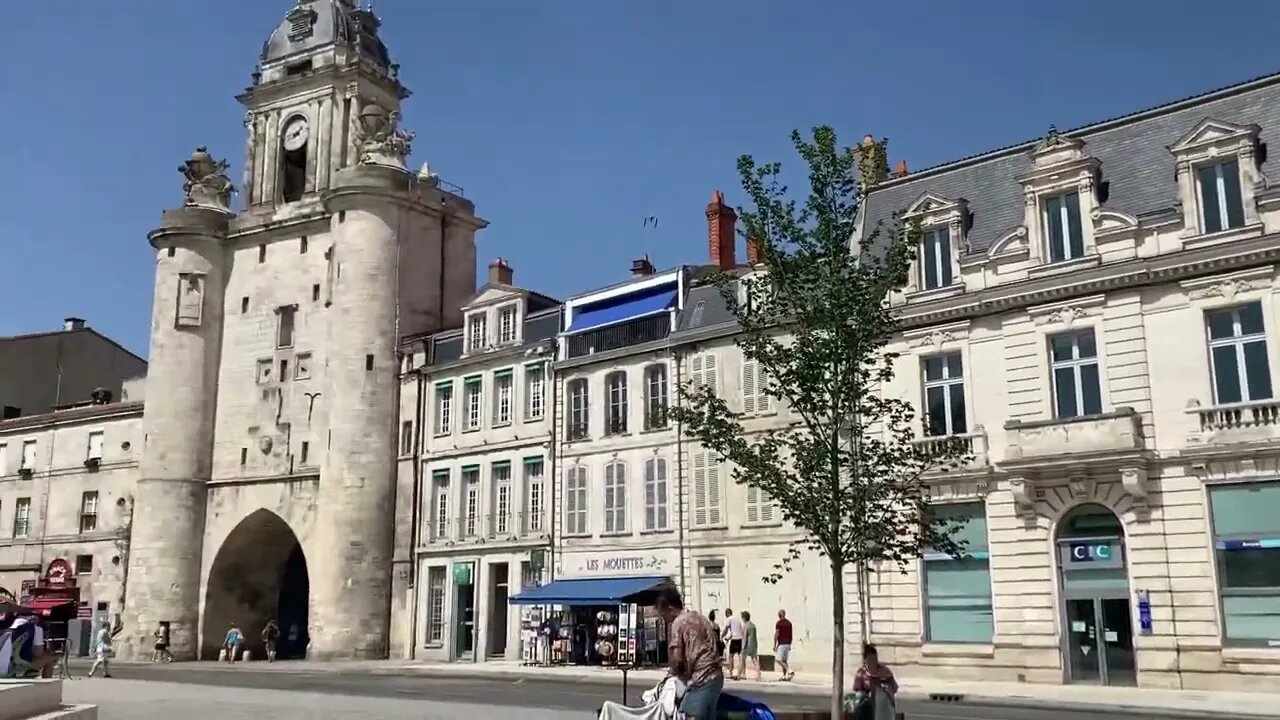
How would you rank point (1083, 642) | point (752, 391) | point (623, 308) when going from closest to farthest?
1. point (1083, 642)
2. point (752, 391)
3. point (623, 308)

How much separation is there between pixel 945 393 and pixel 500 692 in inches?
463

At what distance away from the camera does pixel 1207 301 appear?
2244 centimetres

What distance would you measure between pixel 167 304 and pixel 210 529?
9093 millimetres

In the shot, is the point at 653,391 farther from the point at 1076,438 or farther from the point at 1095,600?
the point at 1095,600

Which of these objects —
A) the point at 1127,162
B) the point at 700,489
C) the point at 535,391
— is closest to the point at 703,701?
the point at 1127,162

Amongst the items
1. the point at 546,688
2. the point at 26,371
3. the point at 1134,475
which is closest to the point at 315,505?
the point at 546,688

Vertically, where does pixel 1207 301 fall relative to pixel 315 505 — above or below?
above

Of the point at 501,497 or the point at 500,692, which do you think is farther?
the point at 501,497

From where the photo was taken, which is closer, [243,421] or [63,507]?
[243,421]

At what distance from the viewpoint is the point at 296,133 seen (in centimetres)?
4762

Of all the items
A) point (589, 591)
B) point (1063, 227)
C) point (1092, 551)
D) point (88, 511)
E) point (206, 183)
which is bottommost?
point (589, 591)

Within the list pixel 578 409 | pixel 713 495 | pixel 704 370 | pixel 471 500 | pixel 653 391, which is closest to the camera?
pixel 713 495

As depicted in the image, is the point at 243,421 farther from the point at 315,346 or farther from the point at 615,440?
the point at 615,440

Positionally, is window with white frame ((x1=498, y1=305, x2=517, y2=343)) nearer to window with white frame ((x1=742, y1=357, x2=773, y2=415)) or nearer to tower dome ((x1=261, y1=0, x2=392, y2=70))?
window with white frame ((x1=742, y1=357, x2=773, y2=415))
